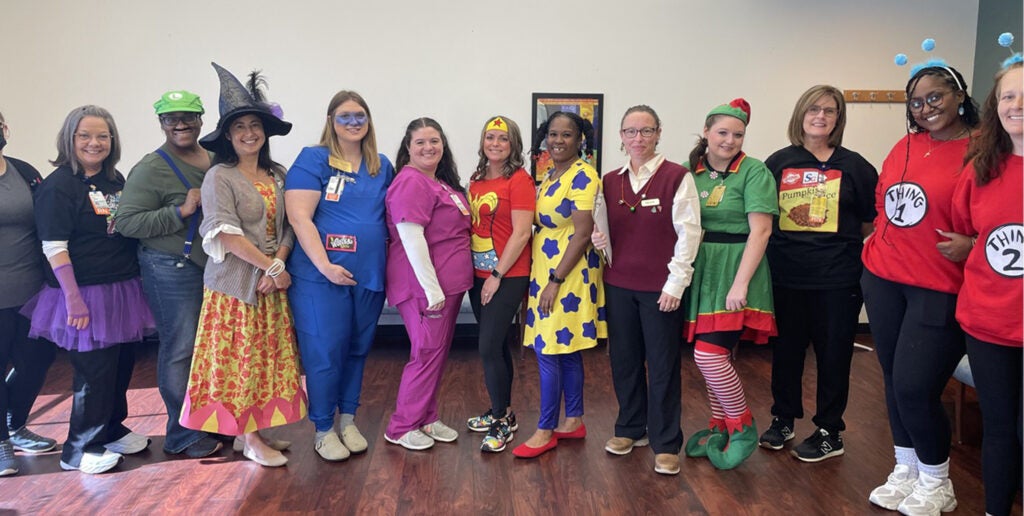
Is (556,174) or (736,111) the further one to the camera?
(556,174)

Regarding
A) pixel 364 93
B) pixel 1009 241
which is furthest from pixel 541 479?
pixel 364 93

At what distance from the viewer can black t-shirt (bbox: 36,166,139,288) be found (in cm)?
254

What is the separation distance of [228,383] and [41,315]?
87 centimetres

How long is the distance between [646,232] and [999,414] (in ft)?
4.07

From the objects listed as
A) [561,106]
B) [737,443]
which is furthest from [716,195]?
[561,106]

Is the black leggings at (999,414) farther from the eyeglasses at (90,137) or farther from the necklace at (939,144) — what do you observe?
the eyeglasses at (90,137)

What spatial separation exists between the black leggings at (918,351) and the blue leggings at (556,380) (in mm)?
1170

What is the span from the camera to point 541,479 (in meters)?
2.59

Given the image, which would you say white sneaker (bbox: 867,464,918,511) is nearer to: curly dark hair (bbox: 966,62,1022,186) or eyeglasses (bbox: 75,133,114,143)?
curly dark hair (bbox: 966,62,1022,186)

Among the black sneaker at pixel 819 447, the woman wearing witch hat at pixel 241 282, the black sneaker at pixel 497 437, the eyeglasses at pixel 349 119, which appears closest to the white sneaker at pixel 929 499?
the black sneaker at pixel 819 447

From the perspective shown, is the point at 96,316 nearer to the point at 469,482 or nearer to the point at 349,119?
the point at 349,119

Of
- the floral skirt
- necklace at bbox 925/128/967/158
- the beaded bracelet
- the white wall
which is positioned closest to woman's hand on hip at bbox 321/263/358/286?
the beaded bracelet

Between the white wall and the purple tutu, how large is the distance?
7.34 ft

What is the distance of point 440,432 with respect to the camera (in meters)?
2.97
